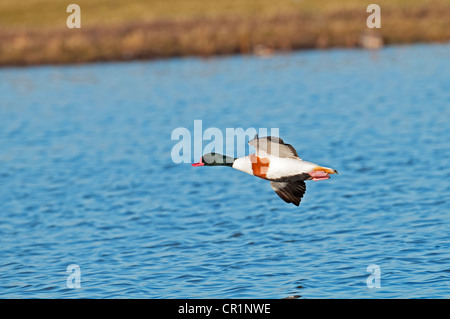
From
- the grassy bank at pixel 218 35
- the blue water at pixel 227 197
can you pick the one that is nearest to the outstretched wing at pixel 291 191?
the blue water at pixel 227 197

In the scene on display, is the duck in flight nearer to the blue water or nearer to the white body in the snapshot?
the white body

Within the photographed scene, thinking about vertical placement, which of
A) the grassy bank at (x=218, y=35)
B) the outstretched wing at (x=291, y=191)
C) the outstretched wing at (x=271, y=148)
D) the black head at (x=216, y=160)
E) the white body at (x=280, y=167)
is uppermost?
the grassy bank at (x=218, y=35)

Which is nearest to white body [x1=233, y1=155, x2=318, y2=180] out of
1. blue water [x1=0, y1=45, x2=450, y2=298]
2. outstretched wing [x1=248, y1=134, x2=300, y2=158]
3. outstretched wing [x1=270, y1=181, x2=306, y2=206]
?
outstretched wing [x1=248, y1=134, x2=300, y2=158]

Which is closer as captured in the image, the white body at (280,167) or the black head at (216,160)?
the white body at (280,167)

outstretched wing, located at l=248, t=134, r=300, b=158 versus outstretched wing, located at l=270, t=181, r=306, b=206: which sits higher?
outstretched wing, located at l=248, t=134, r=300, b=158

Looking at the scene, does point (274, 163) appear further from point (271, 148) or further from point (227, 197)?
point (227, 197)

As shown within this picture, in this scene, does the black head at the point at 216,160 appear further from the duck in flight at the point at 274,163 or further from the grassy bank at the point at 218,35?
the grassy bank at the point at 218,35

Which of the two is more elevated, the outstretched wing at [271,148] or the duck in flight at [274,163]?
the outstretched wing at [271,148]

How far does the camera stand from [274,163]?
43.3 feet

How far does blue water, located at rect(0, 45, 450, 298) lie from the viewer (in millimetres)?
16688

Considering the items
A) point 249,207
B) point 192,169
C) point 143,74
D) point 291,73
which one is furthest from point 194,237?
point 143,74

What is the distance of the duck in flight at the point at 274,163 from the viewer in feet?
42.3
